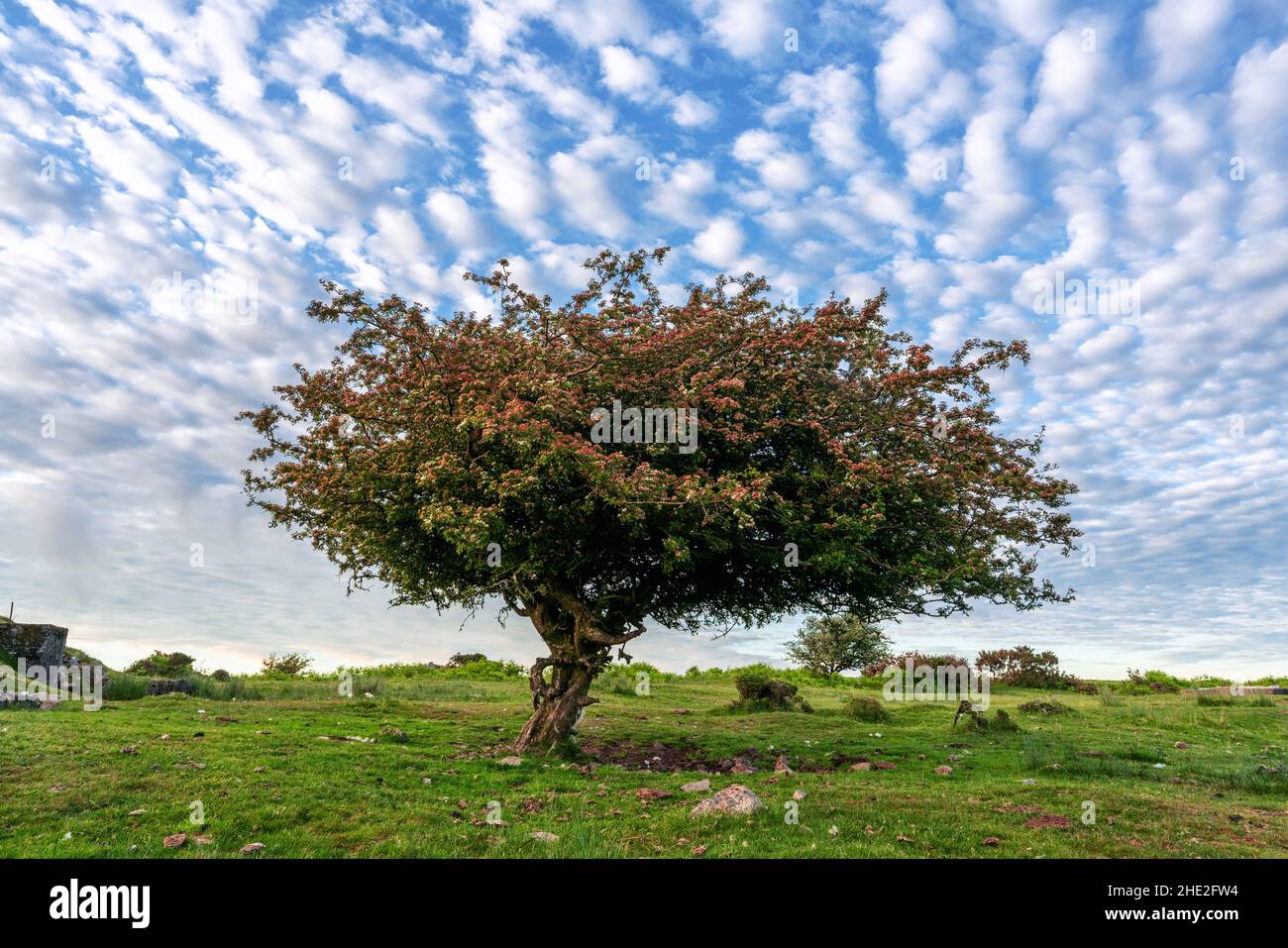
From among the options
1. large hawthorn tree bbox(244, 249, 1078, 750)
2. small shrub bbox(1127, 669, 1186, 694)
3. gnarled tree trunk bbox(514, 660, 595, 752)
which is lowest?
small shrub bbox(1127, 669, 1186, 694)

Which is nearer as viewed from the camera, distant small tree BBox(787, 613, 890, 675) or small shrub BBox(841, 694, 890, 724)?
small shrub BBox(841, 694, 890, 724)

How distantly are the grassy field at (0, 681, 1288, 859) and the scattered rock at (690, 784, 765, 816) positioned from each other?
33 cm

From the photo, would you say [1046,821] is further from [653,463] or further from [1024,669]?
[1024,669]

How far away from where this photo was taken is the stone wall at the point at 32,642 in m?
33.2

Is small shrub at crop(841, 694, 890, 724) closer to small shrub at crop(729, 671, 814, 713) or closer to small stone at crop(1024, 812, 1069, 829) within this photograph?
small shrub at crop(729, 671, 814, 713)

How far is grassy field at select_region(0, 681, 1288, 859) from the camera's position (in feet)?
40.3

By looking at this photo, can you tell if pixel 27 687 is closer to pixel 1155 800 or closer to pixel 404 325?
pixel 404 325

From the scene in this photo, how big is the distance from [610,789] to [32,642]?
105ft

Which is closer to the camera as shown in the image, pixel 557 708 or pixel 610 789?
pixel 610 789

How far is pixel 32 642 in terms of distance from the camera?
3353cm

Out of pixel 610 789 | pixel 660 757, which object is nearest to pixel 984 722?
pixel 660 757
